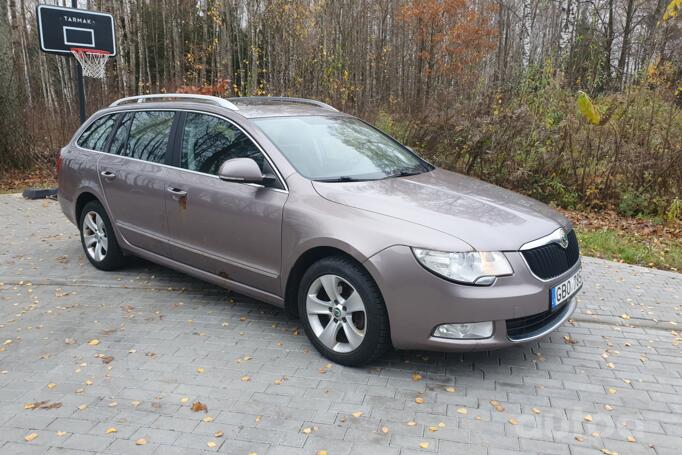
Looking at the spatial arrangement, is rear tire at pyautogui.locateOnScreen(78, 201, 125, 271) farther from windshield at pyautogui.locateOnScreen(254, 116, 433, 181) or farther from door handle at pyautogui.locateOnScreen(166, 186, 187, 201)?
windshield at pyautogui.locateOnScreen(254, 116, 433, 181)

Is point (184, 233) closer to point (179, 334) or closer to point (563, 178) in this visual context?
point (179, 334)

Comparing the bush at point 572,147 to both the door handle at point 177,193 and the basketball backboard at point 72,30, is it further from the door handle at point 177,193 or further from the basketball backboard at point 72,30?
the basketball backboard at point 72,30

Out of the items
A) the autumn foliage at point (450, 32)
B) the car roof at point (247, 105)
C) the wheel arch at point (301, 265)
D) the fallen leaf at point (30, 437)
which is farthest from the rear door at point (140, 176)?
the autumn foliage at point (450, 32)

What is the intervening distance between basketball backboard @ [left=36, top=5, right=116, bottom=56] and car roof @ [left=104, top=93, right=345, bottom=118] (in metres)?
5.88

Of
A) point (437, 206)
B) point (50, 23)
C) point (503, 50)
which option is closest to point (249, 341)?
point (437, 206)

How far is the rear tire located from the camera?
5.70 metres

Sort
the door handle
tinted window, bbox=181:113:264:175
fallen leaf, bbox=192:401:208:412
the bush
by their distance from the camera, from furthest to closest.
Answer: the bush
the door handle
tinted window, bbox=181:113:264:175
fallen leaf, bbox=192:401:208:412

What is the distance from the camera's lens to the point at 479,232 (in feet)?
11.2

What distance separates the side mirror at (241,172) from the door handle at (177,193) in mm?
750

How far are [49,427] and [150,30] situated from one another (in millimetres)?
20856

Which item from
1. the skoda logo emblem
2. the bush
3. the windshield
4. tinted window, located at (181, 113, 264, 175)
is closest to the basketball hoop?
the bush

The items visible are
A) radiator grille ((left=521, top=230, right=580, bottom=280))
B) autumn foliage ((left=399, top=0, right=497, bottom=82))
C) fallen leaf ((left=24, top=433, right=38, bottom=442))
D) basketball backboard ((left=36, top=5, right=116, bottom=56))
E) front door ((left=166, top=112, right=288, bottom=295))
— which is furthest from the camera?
autumn foliage ((left=399, top=0, right=497, bottom=82))

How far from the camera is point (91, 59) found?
11016mm

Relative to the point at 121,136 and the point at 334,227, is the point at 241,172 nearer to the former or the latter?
the point at 334,227
